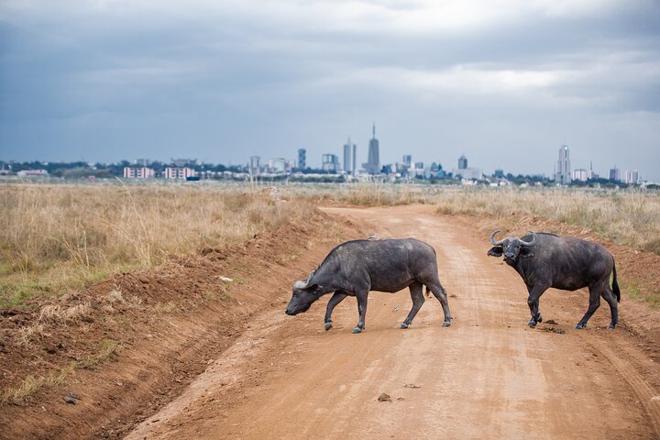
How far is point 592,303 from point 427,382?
17.6 ft

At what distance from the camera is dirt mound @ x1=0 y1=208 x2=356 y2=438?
972 centimetres

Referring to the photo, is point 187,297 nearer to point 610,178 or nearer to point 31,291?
point 31,291

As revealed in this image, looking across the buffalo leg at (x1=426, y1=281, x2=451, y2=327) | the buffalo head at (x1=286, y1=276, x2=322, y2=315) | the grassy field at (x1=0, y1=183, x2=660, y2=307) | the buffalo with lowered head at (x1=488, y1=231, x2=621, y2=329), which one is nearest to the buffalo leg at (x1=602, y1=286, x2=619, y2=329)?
the buffalo with lowered head at (x1=488, y1=231, x2=621, y2=329)

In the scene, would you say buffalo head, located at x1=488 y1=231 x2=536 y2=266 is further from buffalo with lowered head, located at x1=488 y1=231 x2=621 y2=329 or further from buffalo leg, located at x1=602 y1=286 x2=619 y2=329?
buffalo leg, located at x1=602 y1=286 x2=619 y2=329

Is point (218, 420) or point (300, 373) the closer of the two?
point (218, 420)

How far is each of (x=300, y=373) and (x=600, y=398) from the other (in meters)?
3.83

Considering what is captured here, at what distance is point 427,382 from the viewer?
32.4 ft

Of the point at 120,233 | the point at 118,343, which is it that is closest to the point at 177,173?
the point at 120,233

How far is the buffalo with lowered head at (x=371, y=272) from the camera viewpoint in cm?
1373

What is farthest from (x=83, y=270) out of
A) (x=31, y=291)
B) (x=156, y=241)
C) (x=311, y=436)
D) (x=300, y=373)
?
(x=311, y=436)

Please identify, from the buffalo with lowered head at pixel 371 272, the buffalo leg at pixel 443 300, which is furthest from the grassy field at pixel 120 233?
the buffalo leg at pixel 443 300

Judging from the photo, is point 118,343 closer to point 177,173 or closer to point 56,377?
point 56,377

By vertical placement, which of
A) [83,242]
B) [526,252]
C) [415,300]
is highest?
[526,252]

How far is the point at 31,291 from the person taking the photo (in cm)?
1492
